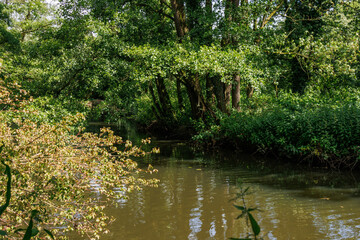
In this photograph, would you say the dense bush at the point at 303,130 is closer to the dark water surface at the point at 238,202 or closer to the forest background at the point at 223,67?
the forest background at the point at 223,67

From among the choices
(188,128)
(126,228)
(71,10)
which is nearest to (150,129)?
(188,128)

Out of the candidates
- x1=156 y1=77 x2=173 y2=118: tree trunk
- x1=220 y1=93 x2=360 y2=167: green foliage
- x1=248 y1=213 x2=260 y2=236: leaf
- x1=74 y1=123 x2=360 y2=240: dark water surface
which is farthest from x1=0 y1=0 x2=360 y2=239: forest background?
x1=248 y1=213 x2=260 y2=236: leaf

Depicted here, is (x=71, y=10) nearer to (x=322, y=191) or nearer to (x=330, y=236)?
(x=322, y=191)

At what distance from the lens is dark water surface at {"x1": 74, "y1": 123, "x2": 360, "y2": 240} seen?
5.80 metres

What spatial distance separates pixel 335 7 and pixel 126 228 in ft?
45.8

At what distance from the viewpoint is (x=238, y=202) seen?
7.10m

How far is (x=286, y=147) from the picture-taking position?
11.3 meters

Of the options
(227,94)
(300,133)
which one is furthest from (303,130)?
(227,94)

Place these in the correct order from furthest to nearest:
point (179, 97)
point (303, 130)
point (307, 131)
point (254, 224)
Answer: point (179, 97), point (303, 130), point (307, 131), point (254, 224)

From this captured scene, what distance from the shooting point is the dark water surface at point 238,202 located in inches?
228

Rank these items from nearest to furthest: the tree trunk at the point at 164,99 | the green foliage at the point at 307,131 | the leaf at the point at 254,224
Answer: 1. the leaf at the point at 254,224
2. the green foliage at the point at 307,131
3. the tree trunk at the point at 164,99

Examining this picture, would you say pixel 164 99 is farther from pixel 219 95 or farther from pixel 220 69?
pixel 220 69

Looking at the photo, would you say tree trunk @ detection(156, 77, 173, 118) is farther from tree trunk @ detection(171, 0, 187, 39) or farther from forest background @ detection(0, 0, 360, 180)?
tree trunk @ detection(171, 0, 187, 39)

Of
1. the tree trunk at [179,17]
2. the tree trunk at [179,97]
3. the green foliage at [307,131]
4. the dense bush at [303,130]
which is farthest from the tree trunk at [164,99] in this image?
the green foliage at [307,131]
